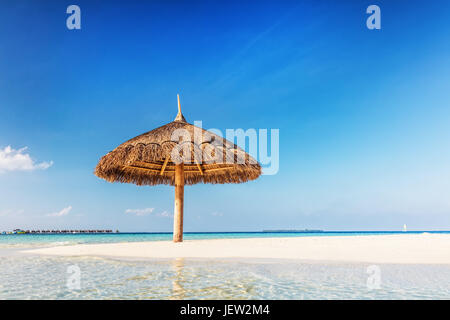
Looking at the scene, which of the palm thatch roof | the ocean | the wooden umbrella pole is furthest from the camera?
the wooden umbrella pole

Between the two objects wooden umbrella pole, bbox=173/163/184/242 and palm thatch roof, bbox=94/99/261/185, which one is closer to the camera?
palm thatch roof, bbox=94/99/261/185

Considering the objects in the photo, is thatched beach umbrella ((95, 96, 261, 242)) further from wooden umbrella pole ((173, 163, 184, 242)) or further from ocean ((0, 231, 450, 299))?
ocean ((0, 231, 450, 299))

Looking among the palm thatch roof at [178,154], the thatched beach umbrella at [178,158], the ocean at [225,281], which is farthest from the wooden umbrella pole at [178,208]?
the ocean at [225,281]

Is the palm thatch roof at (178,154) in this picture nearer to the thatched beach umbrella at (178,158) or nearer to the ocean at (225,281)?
the thatched beach umbrella at (178,158)

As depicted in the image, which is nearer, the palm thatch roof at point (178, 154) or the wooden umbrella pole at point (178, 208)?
the palm thatch roof at point (178, 154)

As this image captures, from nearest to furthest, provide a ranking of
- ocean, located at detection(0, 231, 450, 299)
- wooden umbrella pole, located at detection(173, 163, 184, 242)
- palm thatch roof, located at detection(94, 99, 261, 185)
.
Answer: ocean, located at detection(0, 231, 450, 299), palm thatch roof, located at detection(94, 99, 261, 185), wooden umbrella pole, located at detection(173, 163, 184, 242)

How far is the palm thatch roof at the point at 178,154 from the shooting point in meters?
8.68

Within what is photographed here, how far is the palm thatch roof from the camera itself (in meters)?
8.68

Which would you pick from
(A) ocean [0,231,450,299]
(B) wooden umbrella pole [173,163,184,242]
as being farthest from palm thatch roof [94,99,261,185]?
(A) ocean [0,231,450,299]

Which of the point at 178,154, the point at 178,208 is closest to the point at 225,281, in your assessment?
the point at 178,154
